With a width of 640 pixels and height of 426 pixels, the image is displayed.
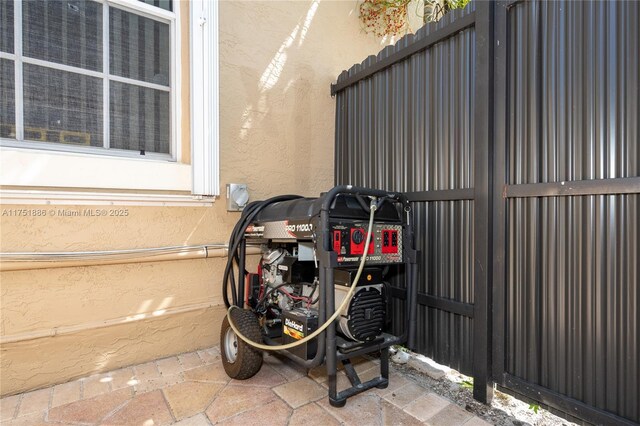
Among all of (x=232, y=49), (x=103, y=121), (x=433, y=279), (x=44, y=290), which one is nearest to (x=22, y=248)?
(x=44, y=290)

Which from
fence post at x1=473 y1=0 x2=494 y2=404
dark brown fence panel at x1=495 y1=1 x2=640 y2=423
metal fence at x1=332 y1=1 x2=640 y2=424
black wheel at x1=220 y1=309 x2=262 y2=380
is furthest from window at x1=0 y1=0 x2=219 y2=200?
dark brown fence panel at x1=495 y1=1 x2=640 y2=423

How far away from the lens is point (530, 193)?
1905 millimetres

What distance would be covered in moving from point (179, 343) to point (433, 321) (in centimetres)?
198

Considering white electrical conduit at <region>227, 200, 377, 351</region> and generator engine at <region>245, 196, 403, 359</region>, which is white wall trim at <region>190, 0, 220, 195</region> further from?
white electrical conduit at <region>227, 200, 377, 351</region>

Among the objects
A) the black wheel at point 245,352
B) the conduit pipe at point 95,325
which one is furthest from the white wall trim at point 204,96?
the black wheel at point 245,352

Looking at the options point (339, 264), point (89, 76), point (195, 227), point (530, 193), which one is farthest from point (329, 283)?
point (89, 76)

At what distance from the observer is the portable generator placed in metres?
1.86

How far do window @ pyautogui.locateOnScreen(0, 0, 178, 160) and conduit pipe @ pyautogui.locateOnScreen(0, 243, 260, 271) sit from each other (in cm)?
72

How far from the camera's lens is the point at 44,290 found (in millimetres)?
2240

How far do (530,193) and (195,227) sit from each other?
7.72 ft

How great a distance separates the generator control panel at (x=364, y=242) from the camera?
74.0 inches

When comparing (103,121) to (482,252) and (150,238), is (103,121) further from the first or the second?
(482,252)

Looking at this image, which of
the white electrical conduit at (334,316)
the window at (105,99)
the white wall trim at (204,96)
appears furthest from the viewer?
the white wall trim at (204,96)

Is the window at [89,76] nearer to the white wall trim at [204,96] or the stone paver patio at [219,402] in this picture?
the white wall trim at [204,96]
